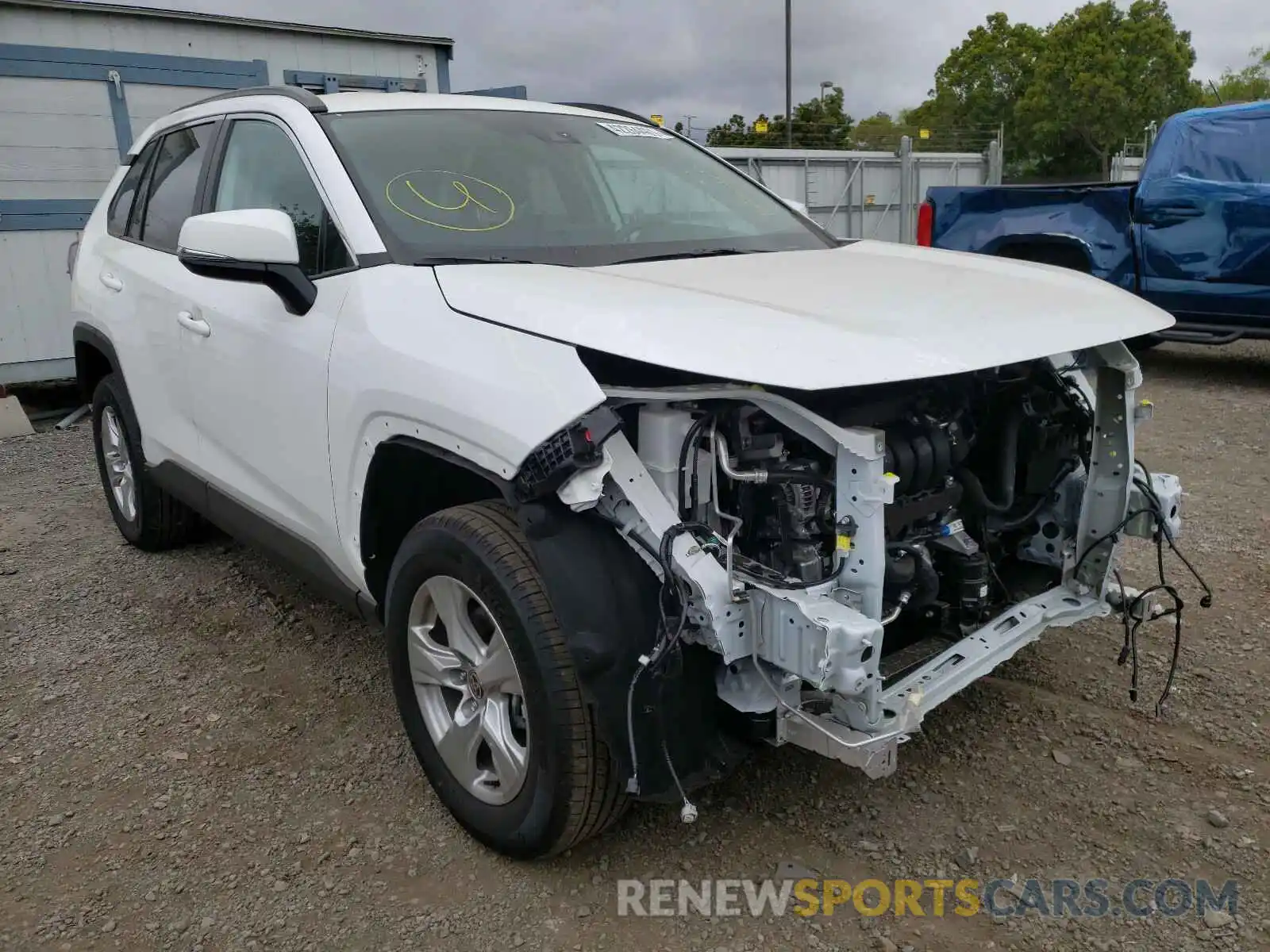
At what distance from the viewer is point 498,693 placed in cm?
248

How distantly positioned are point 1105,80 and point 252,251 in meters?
46.6

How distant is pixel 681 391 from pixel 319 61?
8519mm

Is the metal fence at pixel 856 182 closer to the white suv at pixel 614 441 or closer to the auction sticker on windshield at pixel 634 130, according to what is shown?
the auction sticker on windshield at pixel 634 130

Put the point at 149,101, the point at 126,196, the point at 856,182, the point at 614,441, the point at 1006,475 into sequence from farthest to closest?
the point at 856,182 < the point at 149,101 < the point at 126,196 < the point at 1006,475 < the point at 614,441

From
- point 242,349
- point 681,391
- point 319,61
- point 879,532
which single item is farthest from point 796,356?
point 319,61

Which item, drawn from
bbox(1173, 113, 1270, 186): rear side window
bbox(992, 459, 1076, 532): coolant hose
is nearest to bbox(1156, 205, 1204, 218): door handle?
bbox(1173, 113, 1270, 186): rear side window

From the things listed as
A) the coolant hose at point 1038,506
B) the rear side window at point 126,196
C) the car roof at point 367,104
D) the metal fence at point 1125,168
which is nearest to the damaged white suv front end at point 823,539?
the coolant hose at point 1038,506

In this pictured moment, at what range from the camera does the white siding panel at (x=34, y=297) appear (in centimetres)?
814

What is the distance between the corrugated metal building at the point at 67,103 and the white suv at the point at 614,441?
224 inches

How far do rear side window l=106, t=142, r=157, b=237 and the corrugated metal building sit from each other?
444cm

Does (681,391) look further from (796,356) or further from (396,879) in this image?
(396,879)

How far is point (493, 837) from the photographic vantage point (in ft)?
8.21

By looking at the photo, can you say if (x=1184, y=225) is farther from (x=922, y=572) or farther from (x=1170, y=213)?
(x=922, y=572)

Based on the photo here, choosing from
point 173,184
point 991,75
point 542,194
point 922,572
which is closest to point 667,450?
→ point 922,572
